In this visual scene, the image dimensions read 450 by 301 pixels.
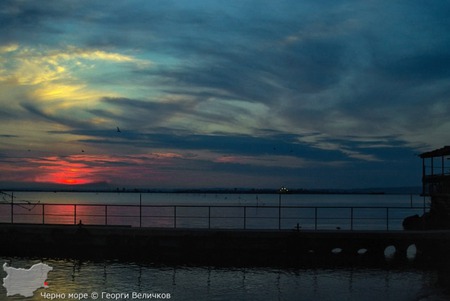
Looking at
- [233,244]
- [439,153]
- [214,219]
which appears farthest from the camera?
[214,219]

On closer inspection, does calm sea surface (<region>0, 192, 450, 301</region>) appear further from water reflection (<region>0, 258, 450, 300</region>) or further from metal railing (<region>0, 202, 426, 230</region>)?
metal railing (<region>0, 202, 426, 230</region>)

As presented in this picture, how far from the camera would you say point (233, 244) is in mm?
28984

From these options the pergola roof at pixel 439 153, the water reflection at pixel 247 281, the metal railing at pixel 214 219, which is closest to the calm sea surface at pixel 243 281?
the water reflection at pixel 247 281

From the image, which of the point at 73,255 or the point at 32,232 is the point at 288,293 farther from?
the point at 32,232

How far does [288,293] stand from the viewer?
20406 mm

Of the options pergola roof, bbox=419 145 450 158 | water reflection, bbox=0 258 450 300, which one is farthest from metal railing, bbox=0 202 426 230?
pergola roof, bbox=419 145 450 158

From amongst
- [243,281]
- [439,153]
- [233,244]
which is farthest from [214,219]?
[243,281]

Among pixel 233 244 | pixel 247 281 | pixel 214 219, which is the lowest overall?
pixel 214 219

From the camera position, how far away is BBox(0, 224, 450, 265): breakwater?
28.6 meters

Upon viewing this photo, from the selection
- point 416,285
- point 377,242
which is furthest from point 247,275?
point 377,242

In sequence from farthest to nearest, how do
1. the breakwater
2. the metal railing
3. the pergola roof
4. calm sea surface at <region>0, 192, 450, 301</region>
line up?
the pergola roof, the metal railing, the breakwater, calm sea surface at <region>0, 192, 450, 301</region>

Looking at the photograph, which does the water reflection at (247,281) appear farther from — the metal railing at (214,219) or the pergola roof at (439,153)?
the pergola roof at (439,153)

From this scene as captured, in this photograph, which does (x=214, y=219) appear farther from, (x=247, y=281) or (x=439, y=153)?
(x=247, y=281)

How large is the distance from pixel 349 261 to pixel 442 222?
15.6 metres
